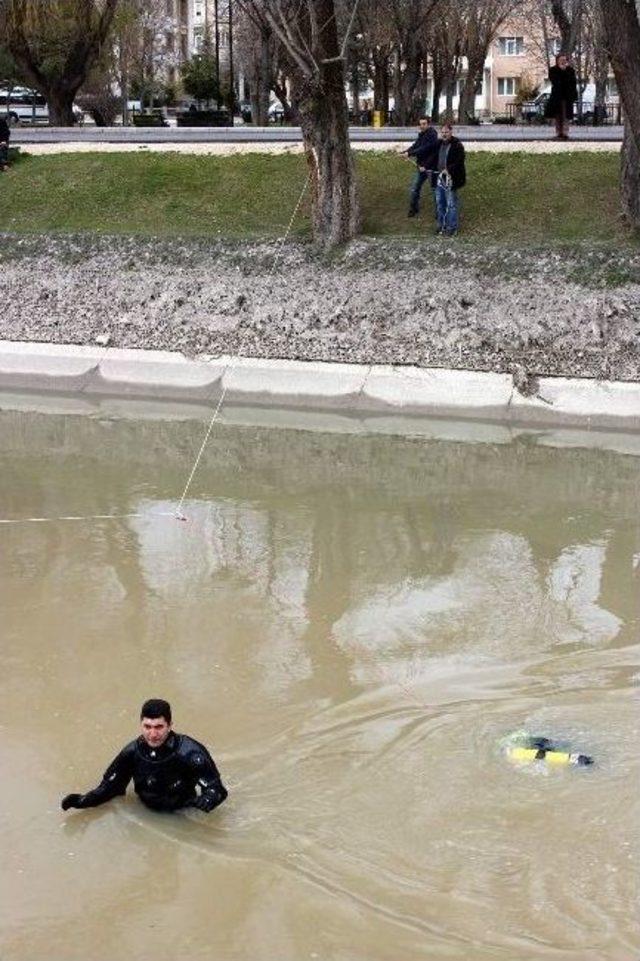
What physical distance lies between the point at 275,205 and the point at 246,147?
3.32 m

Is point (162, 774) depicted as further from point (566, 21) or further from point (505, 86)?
point (505, 86)

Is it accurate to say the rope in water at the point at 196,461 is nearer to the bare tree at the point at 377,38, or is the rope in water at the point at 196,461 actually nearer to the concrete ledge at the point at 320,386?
the concrete ledge at the point at 320,386

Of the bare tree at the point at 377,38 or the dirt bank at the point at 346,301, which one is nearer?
the dirt bank at the point at 346,301

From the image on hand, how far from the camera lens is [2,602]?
41.0 ft

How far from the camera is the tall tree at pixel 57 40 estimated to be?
31.8 meters

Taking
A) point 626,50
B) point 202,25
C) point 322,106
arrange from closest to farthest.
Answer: point 626,50, point 322,106, point 202,25

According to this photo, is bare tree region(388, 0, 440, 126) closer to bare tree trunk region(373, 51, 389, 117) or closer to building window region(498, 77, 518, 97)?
bare tree trunk region(373, 51, 389, 117)

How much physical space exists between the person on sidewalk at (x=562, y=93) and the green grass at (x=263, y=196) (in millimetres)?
1196

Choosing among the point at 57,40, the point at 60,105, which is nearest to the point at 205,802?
the point at 60,105

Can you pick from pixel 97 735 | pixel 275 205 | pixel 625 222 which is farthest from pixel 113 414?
pixel 97 735

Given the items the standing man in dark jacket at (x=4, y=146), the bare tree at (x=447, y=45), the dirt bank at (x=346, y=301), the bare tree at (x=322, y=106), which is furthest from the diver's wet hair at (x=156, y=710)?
the bare tree at (x=447, y=45)

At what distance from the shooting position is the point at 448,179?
77.3 ft

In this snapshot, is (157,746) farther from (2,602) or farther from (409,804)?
(2,602)

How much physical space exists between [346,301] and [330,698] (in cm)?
1310
